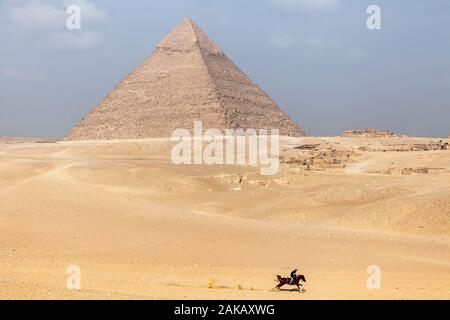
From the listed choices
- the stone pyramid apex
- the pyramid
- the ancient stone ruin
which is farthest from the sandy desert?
the stone pyramid apex

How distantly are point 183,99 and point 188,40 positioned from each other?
518 inches

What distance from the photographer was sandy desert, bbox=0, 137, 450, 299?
7.26 metres

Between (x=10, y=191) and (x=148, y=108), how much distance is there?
5960 cm

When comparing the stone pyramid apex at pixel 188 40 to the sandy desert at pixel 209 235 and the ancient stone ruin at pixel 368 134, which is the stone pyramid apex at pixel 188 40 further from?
the sandy desert at pixel 209 235

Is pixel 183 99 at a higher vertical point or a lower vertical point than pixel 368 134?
higher

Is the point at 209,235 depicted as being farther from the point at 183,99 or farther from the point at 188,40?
the point at 188,40

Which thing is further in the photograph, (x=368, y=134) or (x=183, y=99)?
(x=183, y=99)

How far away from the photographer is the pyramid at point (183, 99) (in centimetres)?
7050

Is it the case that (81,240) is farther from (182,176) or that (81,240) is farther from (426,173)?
(426,173)

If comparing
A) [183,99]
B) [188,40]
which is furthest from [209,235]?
[188,40]

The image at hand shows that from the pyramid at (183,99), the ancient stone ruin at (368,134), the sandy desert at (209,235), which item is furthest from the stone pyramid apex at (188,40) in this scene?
the sandy desert at (209,235)

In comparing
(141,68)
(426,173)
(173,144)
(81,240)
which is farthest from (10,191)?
(141,68)

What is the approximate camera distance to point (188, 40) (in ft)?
276
